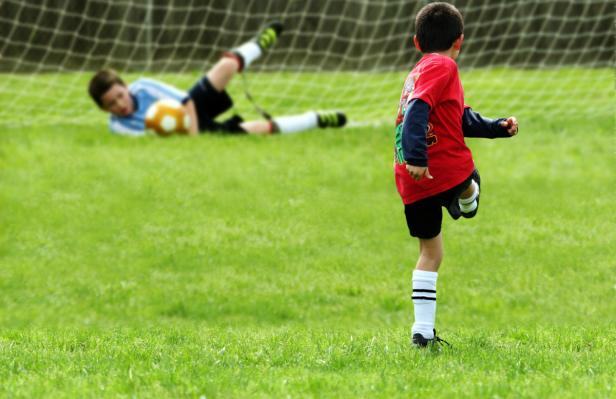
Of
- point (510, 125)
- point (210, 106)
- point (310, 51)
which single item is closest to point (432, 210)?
point (510, 125)

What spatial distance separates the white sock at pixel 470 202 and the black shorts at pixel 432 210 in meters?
0.14

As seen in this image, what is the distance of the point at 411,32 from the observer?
14.4 m

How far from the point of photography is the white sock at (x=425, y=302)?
433 centimetres

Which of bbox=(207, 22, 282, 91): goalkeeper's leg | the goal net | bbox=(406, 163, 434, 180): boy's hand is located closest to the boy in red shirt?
bbox=(406, 163, 434, 180): boy's hand

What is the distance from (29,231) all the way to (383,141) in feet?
12.7

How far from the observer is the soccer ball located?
400 inches

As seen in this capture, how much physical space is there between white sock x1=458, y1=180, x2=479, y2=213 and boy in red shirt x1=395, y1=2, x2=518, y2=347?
0.19 feet

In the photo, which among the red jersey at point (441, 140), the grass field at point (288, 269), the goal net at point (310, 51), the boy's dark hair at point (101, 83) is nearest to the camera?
the grass field at point (288, 269)

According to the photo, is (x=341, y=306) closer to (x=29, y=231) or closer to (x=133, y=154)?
(x=29, y=231)

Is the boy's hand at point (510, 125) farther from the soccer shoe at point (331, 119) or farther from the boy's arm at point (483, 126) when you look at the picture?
the soccer shoe at point (331, 119)

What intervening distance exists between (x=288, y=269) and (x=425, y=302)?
292 cm

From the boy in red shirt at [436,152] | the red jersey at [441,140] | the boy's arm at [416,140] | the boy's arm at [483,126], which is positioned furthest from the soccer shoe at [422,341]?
the boy's arm at [483,126]

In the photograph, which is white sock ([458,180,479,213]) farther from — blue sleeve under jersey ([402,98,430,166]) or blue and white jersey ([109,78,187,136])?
blue and white jersey ([109,78,187,136])

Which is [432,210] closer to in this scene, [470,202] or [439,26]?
[470,202]
